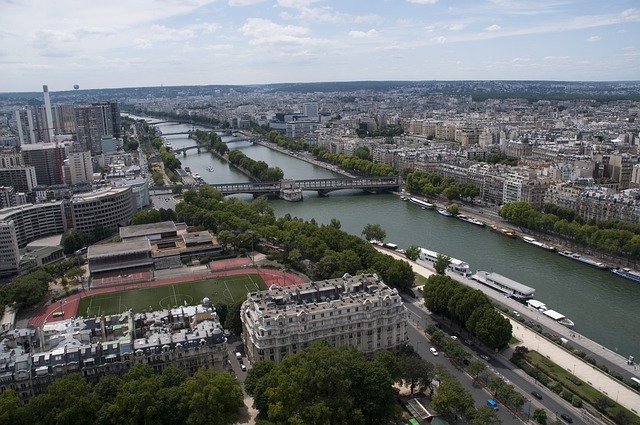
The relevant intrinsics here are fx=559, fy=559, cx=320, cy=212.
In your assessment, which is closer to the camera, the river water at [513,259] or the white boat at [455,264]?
the river water at [513,259]

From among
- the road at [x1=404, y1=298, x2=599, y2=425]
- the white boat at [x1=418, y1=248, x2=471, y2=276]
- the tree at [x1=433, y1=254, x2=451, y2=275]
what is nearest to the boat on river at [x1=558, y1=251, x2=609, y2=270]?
the white boat at [x1=418, y1=248, x2=471, y2=276]

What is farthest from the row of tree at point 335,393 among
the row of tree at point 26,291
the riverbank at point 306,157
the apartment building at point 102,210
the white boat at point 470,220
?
the riverbank at point 306,157

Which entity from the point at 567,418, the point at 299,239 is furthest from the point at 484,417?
the point at 299,239

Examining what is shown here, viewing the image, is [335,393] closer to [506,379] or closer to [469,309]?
[506,379]

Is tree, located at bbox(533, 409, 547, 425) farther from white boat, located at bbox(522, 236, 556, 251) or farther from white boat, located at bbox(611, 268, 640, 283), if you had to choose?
white boat, located at bbox(522, 236, 556, 251)

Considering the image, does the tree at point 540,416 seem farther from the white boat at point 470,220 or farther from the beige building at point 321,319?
the white boat at point 470,220

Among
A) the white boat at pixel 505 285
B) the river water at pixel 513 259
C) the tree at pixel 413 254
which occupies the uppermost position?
the tree at pixel 413 254
